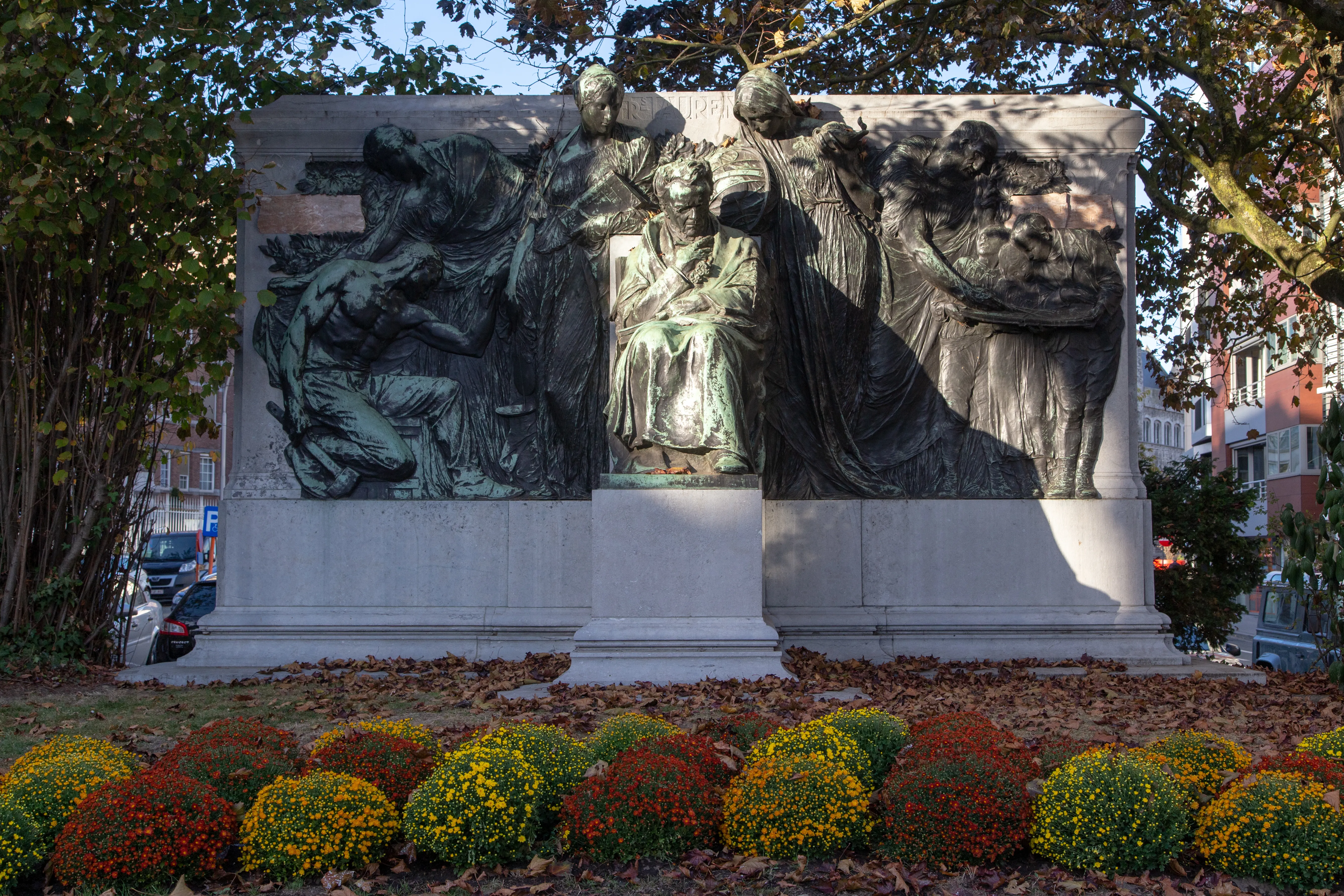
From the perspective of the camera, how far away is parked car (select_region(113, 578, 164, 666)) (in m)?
10.7

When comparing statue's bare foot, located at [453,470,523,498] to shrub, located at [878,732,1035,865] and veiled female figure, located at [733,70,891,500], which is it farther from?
shrub, located at [878,732,1035,865]

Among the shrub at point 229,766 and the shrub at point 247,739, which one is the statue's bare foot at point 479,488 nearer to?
the shrub at point 247,739

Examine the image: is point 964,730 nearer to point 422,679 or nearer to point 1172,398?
point 422,679

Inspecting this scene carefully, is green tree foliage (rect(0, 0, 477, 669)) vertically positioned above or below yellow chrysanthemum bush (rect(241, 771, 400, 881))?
above

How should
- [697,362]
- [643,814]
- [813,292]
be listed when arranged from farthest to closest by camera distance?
[813,292] → [697,362] → [643,814]

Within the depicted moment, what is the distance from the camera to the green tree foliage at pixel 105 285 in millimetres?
9367

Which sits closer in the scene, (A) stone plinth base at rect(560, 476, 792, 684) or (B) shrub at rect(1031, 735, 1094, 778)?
(B) shrub at rect(1031, 735, 1094, 778)

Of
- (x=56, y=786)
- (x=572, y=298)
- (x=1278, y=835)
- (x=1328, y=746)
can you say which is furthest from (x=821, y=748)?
(x=572, y=298)

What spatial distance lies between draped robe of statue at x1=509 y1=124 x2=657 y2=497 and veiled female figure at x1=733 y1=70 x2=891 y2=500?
104 centimetres

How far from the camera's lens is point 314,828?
4.41 metres

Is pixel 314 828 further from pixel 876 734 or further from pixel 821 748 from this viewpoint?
pixel 876 734

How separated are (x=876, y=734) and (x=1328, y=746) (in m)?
1.82

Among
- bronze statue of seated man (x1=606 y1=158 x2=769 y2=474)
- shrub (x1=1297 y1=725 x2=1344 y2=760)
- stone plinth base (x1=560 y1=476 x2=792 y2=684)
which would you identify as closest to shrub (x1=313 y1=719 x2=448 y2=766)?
stone plinth base (x1=560 y1=476 x2=792 y2=684)

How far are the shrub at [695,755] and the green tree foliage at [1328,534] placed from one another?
15.7ft
